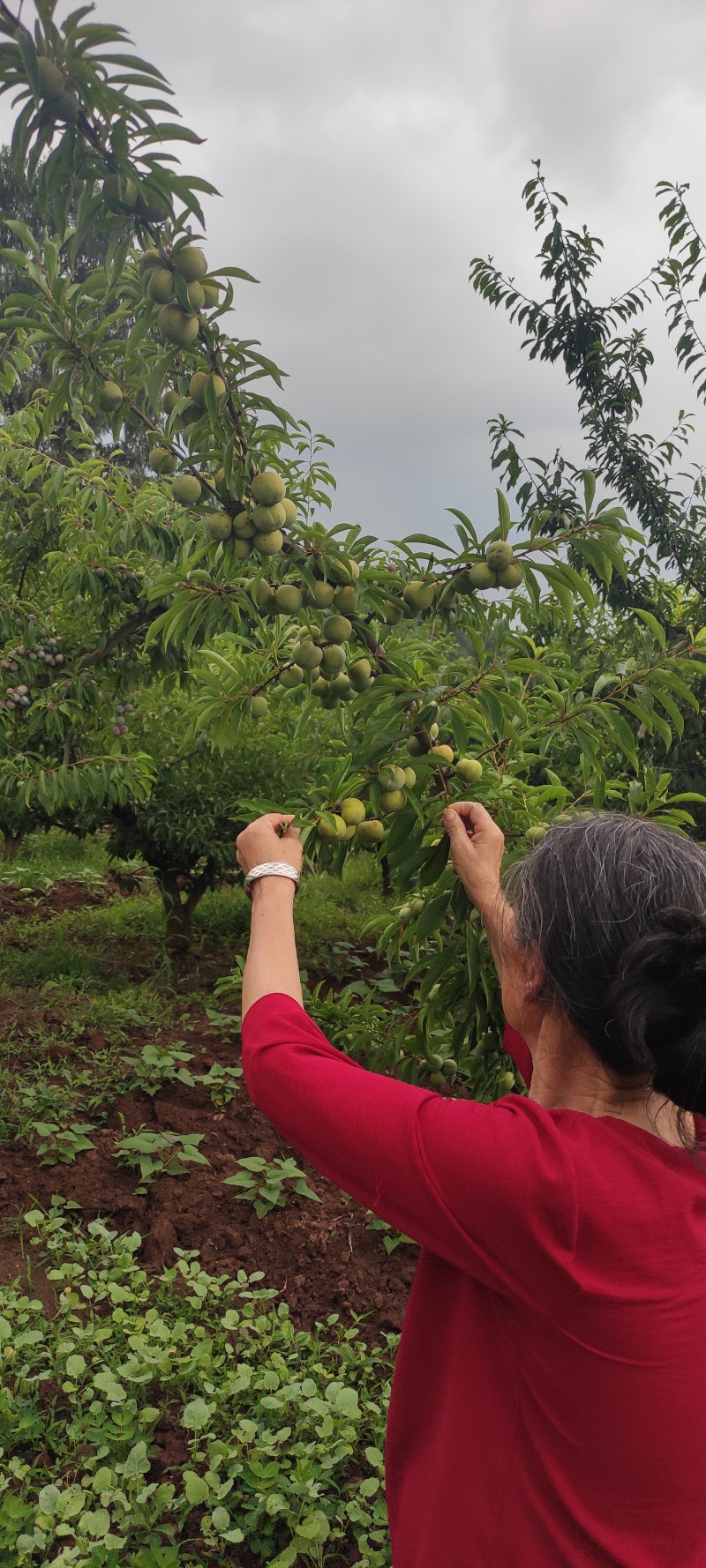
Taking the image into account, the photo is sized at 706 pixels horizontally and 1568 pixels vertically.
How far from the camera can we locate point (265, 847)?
1.53 meters

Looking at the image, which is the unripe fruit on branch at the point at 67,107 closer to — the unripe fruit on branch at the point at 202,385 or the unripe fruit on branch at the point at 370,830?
the unripe fruit on branch at the point at 202,385

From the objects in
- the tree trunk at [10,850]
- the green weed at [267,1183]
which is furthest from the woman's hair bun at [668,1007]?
the tree trunk at [10,850]

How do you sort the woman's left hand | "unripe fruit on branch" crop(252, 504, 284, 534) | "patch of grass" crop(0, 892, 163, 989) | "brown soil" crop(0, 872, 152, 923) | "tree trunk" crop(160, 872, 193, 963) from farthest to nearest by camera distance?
"brown soil" crop(0, 872, 152, 923)
"tree trunk" crop(160, 872, 193, 963)
"patch of grass" crop(0, 892, 163, 989)
"unripe fruit on branch" crop(252, 504, 284, 534)
the woman's left hand

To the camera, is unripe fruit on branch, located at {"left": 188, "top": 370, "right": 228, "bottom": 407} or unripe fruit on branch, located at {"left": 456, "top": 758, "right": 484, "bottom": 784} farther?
unripe fruit on branch, located at {"left": 456, "top": 758, "right": 484, "bottom": 784}

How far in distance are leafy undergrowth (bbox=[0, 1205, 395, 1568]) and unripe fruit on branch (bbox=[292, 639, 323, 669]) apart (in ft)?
5.81

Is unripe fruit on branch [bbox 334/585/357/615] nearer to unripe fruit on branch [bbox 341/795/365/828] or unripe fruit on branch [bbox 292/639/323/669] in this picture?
unripe fruit on branch [bbox 292/639/323/669]

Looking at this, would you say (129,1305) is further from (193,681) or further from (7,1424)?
(193,681)

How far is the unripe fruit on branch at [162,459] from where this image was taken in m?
2.04

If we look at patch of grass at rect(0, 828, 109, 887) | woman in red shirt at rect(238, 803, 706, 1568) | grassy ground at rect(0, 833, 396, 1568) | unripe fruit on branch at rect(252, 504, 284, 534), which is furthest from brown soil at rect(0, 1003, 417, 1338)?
patch of grass at rect(0, 828, 109, 887)

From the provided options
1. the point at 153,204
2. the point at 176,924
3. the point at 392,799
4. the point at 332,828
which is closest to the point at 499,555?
the point at 392,799

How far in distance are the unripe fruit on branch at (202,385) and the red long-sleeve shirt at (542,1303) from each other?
1115 mm

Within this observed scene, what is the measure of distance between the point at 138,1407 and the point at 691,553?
5.14 m

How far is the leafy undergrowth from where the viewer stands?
2.10 m

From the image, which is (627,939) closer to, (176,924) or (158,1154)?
(158,1154)
